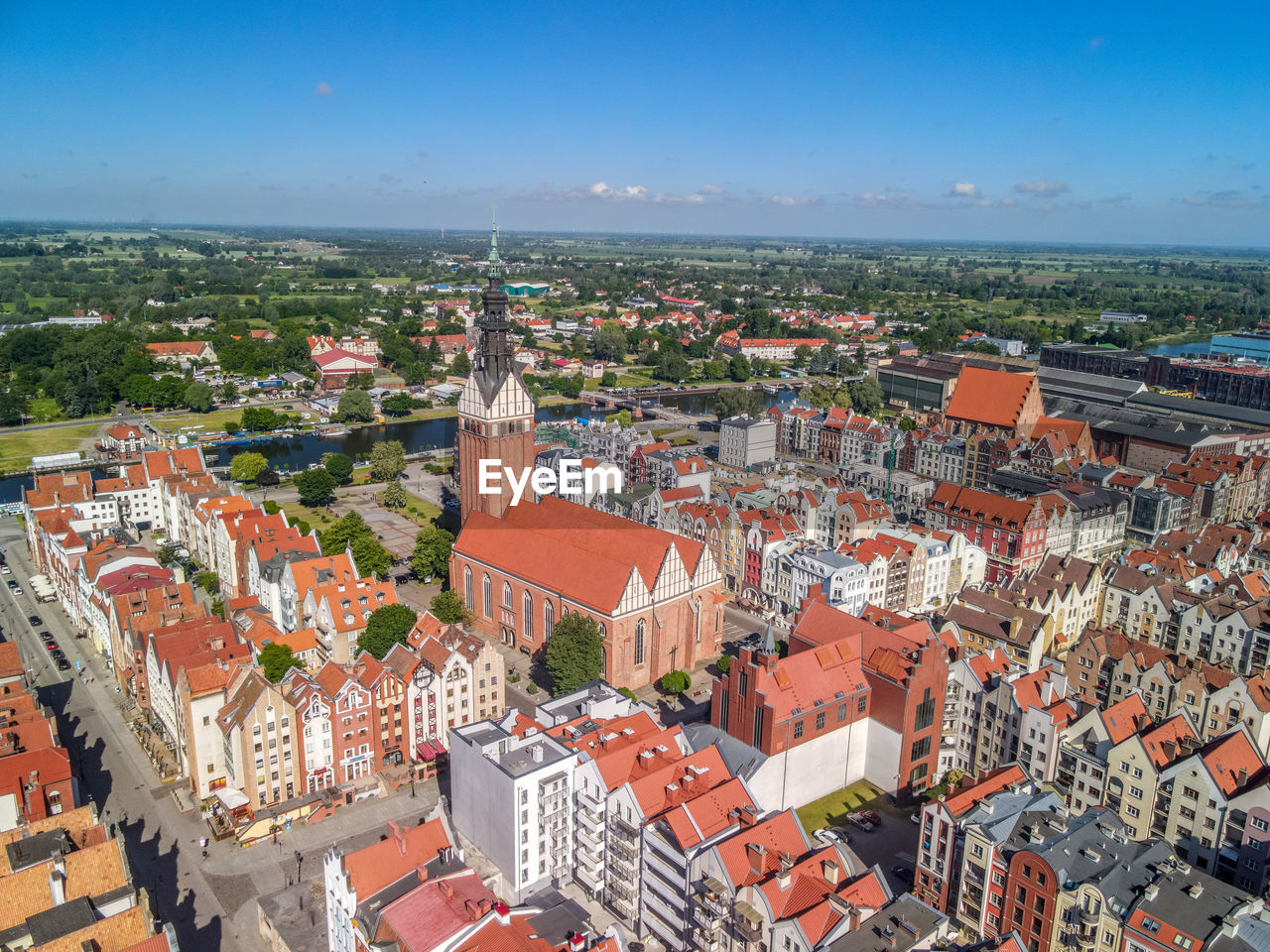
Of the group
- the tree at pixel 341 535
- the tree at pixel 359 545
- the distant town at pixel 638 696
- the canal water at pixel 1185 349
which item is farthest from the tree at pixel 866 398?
the tree at pixel 341 535

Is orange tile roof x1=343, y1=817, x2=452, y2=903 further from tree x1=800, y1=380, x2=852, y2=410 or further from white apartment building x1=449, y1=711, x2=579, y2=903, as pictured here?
tree x1=800, y1=380, x2=852, y2=410

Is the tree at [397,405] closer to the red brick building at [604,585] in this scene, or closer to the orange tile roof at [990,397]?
the orange tile roof at [990,397]

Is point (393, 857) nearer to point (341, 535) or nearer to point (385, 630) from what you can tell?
point (385, 630)

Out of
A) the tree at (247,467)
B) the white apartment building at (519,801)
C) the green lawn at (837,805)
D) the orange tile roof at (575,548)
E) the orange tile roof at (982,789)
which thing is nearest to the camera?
the orange tile roof at (982,789)

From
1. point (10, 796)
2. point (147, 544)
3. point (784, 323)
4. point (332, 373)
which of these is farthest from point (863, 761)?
point (784, 323)

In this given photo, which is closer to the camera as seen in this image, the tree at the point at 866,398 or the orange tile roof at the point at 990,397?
the orange tile roof at the point at 990,397

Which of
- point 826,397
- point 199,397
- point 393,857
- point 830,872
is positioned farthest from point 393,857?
point 199,397

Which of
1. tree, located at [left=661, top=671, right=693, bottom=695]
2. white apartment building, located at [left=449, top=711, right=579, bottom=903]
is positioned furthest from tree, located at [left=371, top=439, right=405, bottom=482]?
white apartment building, located at [left=449, top=711, right=579, bottom=903]
